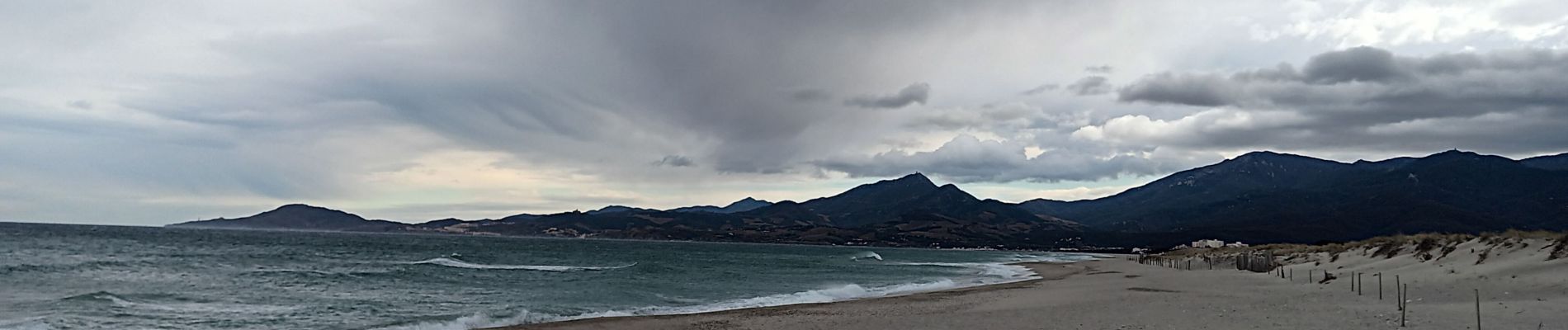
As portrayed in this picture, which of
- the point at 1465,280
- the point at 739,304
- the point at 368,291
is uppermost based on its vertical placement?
the point at 1465,280

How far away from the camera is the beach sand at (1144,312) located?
591 inches

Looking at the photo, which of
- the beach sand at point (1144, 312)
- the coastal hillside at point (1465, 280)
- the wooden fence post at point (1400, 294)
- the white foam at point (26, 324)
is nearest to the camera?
the coastal hillside at point (1465, 280)

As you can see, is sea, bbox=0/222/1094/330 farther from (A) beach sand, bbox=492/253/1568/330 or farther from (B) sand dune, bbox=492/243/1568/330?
(B) sand dune, bbox=492/243/1568/330

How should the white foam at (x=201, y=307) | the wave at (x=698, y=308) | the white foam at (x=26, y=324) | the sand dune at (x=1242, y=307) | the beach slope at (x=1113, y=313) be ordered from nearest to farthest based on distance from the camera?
the sand dune at (x=1242, y=307) < the beach slope at (x=1113, y=313) < the white foam at (x=26, y=324) < the wave at (x=698, y=308) < the white foam at (x=201, y=307)

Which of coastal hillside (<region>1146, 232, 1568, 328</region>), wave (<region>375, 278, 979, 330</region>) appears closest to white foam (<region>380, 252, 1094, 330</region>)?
wave (<region>375, 278, 979, 330</region>)

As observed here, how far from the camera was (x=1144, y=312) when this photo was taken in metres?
19.6

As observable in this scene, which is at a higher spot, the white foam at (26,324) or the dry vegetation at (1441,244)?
the dry vegetation at (1441,244)

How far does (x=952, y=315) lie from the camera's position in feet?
72.1

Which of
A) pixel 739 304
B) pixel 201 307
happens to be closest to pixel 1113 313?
pixel 739 304

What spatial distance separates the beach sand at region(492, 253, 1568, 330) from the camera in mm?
15008

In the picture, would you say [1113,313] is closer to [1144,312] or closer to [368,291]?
[1144,312]

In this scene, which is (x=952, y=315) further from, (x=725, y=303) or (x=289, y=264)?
(x=289, y=264)

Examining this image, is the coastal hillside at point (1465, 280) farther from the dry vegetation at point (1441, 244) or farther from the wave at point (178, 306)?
the wave at point (178, 306)

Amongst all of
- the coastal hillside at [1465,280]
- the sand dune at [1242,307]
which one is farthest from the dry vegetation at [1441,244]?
the sand dune at [1242,307]
